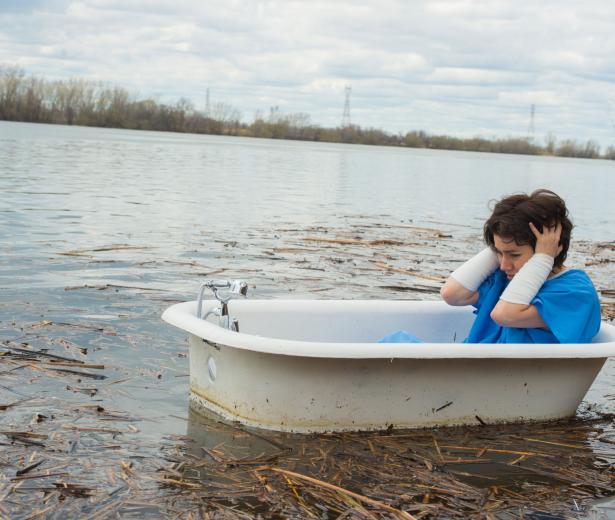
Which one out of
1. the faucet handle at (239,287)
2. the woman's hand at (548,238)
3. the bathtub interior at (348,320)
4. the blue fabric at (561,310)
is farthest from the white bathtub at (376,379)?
the woman's hand at (548,238)

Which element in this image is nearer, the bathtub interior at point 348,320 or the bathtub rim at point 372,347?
the bathtub rim at point 372,347

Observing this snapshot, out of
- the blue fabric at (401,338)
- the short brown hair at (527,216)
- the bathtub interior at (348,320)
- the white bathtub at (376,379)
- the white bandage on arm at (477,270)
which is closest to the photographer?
the white bathtub at (376,379)

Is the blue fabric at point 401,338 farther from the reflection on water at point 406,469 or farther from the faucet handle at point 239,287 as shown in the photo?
the faucet handle at point 239,287

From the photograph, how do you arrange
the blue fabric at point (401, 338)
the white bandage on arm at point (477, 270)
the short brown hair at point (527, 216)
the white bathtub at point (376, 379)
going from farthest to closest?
the white bandage on arm at point (477, 270)
the blue fabric at point (401, 338)
the short brown hair at point (527, 216)
the white bathtub at point (376, 379)

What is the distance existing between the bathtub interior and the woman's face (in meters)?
0.96

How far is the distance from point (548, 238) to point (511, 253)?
0.69 feet

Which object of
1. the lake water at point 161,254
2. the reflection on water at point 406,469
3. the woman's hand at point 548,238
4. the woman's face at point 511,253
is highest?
the woman's hand at point 548,238

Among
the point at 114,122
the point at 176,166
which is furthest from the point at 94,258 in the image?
the point at 114,122

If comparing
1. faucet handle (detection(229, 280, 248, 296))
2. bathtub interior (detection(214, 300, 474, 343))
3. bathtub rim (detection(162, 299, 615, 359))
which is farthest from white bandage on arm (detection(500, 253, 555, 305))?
faucet handle (detection(229, 280, 248, 296))

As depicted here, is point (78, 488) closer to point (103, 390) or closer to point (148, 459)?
point (148, 459)

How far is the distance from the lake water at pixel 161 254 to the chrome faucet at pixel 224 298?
536 millimetres

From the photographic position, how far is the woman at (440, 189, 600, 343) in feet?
14.1

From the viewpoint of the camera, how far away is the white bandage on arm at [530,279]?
430 cm

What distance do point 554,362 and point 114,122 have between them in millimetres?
87116
